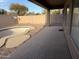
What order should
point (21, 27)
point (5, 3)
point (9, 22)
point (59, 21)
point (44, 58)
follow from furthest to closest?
1. point (5, 3)
2. point (9, 22)
3. point (59, 21)
4. point (21, 27)
5. point (44, 58)

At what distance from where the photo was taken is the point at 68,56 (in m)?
4.68

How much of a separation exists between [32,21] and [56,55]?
55.3 ft

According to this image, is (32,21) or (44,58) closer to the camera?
(44,58)

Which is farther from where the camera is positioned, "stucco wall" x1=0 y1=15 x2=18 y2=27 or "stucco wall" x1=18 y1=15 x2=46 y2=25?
"stucco wall" x1=18 y1=15 x2=46 y2=25

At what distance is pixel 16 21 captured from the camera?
21703 mm

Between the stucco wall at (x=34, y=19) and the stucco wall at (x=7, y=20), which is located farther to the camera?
the stucco wall at (x=34, y=19)

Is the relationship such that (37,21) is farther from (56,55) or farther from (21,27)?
(56,55)

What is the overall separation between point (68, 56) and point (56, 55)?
1.22ft

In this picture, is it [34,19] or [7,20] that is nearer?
[7,20]

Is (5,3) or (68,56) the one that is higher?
(5,3)

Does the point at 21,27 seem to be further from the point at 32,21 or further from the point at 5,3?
the point at 5,3

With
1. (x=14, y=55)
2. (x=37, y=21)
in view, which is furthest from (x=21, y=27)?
(x=14, y=55)

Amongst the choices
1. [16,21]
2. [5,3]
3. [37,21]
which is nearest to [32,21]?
[37,21]

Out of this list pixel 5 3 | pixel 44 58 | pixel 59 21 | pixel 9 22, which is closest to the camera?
pixel 44 58
